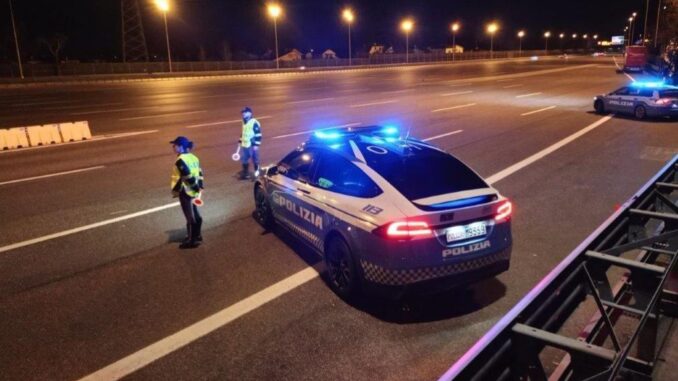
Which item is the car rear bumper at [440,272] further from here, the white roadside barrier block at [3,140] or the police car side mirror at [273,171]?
the white roadside barrier block at [3,140]

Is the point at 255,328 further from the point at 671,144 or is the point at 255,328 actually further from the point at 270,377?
the point at 671,144

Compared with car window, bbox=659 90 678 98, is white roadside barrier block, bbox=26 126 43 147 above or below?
below

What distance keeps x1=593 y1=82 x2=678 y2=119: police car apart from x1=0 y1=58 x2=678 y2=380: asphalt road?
4210 mm

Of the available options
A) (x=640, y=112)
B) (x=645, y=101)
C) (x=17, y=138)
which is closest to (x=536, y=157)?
(x=645, y=101)

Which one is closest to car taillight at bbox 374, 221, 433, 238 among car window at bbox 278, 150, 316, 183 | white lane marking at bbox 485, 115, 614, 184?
car window at bbox 278, 150, 316, 183

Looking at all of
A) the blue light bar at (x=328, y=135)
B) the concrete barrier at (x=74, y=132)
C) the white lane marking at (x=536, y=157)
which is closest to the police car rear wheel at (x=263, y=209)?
the blue light bar at (x=328, y=135)

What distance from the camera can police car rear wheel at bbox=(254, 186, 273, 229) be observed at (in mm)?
8148

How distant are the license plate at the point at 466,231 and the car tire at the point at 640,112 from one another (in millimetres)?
19074

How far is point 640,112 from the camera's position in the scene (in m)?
21.0

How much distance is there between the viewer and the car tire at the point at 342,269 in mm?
5590

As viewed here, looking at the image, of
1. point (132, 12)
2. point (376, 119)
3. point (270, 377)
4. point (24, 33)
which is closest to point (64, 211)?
point (270, 377)

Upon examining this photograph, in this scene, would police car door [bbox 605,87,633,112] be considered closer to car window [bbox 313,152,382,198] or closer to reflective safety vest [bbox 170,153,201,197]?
car window [bbox 313,152,382,198]

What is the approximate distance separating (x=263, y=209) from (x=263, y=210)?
2 cm

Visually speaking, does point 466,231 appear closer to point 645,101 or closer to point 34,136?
point 34,136
